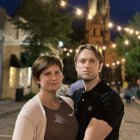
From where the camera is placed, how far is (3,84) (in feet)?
100

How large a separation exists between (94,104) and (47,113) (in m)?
0.38

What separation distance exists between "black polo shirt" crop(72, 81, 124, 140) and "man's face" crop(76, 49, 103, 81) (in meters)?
0.10

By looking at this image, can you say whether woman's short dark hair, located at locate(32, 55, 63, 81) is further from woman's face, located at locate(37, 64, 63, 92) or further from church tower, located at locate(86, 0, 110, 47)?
church tower, located at locate(86, 0, 110, 47)

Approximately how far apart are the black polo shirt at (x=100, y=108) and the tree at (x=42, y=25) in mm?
27997

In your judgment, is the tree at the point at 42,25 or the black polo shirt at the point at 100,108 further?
the tree at the point at 42,25

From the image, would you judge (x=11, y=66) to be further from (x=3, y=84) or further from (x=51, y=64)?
(x=51, y=64)

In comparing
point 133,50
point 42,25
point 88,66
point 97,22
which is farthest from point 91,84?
point 97,22

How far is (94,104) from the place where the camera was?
346 centimetres

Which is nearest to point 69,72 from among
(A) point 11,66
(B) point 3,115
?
(A) point 11,66

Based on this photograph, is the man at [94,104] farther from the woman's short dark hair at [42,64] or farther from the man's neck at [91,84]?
the woman's short dark hair at [42,64]

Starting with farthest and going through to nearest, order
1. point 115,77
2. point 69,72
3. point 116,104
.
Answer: point 115,77 → point 69,72 → point 116,104

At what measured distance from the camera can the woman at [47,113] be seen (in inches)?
125

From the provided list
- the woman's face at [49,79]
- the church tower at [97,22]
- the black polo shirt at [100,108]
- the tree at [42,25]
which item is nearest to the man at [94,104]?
the black polo shirt at [100,108]

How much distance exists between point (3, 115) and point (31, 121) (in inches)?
657
